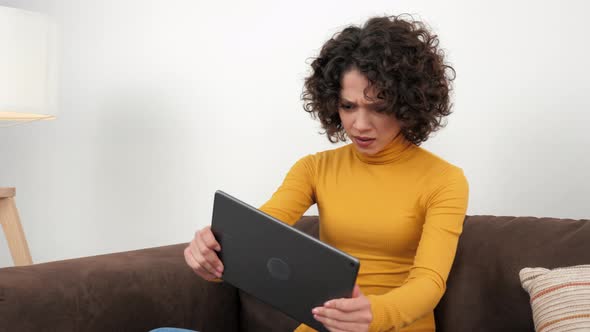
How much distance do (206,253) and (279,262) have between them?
0.53 feet

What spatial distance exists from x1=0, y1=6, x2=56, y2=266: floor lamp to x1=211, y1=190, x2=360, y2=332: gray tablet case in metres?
1.10

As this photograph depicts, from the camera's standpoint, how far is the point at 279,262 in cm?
105

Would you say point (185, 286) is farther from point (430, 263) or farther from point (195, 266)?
point (430, 263)

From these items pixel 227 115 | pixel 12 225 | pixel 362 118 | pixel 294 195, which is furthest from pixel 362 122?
pixel 12 225

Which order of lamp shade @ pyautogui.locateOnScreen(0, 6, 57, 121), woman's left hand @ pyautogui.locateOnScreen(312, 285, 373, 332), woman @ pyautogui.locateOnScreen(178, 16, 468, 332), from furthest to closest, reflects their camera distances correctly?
1. lamp shade @ pyautogui.locateOnScreen(0, 6, 57, 121)
2. woman @ pyautogui.locateOnScreen(178, 16, 468, 332)
3. woman's left hand @ pyautogui.locateOnScreen(312, 285, 373, 332)

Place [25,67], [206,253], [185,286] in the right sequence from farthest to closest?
[25,67] < [185,286] < [206,253]

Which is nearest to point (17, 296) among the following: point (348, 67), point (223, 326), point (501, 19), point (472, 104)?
point (223, 326)

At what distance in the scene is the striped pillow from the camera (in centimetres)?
113

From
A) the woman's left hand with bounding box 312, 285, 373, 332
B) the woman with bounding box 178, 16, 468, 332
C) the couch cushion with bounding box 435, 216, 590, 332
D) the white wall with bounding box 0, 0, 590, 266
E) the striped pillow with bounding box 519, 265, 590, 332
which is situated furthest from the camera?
the white wall with bounding box 0, 0, 590, 266

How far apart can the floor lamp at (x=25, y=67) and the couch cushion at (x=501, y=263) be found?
1.33 m

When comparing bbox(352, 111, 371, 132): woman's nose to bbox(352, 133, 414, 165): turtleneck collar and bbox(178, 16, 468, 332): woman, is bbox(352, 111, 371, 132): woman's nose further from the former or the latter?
bbox(352, 133, 414, 165): turtleneck collar

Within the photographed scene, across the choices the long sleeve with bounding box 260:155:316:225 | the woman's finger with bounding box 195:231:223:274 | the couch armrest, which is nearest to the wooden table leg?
the couch armrest

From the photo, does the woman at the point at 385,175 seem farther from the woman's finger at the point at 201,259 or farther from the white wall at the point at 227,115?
the white wall at the point at 227,115

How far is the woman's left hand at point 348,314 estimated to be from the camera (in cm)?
98
